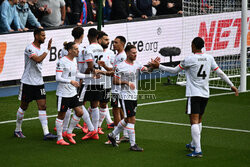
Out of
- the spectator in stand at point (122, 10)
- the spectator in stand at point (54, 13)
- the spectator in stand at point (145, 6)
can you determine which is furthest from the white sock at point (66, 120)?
the spectator in stand at point (145, 6)

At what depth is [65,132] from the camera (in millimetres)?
11039

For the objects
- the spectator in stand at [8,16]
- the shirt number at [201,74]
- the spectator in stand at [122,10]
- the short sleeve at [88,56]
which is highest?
→ the spectator in stand at [122,10]

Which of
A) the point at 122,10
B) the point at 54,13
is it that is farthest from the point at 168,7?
the point at 54,13

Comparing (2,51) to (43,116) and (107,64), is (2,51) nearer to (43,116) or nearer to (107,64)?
(43,116)

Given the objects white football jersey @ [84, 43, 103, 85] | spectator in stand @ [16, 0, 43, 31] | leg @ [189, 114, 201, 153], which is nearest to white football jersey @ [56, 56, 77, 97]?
white football jersey @ [84, 43, 103, 85]

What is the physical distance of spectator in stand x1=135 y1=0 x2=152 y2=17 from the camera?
19.7 meters

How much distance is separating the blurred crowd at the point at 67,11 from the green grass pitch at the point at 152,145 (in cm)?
359

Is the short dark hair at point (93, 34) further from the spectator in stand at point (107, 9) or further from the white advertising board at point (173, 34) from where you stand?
the spectator in stand at point (107, 9)

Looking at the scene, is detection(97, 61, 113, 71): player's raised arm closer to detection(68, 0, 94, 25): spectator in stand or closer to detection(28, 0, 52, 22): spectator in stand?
detection(28, 0, 52, 22): spectator in stand

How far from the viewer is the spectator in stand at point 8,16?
1598cm

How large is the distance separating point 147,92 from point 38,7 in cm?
472

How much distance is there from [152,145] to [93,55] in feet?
7.56

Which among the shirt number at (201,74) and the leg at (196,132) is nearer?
the leg at (196,132)

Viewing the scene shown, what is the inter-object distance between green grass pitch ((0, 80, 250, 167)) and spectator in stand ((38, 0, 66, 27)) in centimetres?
407
